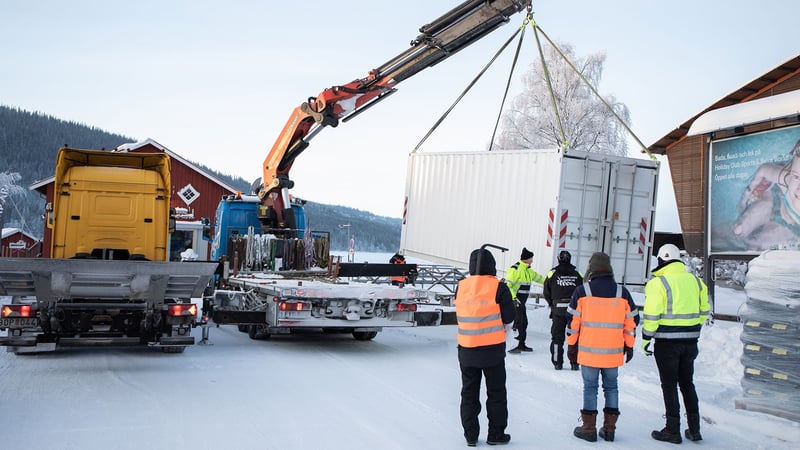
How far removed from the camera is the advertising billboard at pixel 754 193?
35.5ft

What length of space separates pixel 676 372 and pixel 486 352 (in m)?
1.71

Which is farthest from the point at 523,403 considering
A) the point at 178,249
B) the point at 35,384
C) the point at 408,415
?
the point at 178,249

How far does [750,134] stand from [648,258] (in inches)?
113

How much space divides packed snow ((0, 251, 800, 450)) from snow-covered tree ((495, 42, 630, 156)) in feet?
73.6

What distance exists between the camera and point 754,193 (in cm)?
1148

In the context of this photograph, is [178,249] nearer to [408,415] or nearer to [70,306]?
[70,306]

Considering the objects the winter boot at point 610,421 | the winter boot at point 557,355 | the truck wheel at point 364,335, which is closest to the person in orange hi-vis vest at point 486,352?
the winter boot at point 610,421

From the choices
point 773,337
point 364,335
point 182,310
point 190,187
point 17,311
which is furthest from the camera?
point 190,187

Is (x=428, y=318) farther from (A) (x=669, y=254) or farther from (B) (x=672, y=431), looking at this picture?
(B) (x=672, y=431)

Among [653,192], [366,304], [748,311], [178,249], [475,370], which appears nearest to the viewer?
[475,370]

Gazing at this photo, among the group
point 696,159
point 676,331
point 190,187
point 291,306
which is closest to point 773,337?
point 676,331

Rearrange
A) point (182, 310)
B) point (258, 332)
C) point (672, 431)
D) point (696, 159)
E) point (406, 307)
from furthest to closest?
point (696, 159)
point (258, 332)
point (406, 307)
point (182, 310)
point (672, 431)

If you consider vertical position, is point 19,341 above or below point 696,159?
below

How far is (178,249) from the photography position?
1580 centimetres
